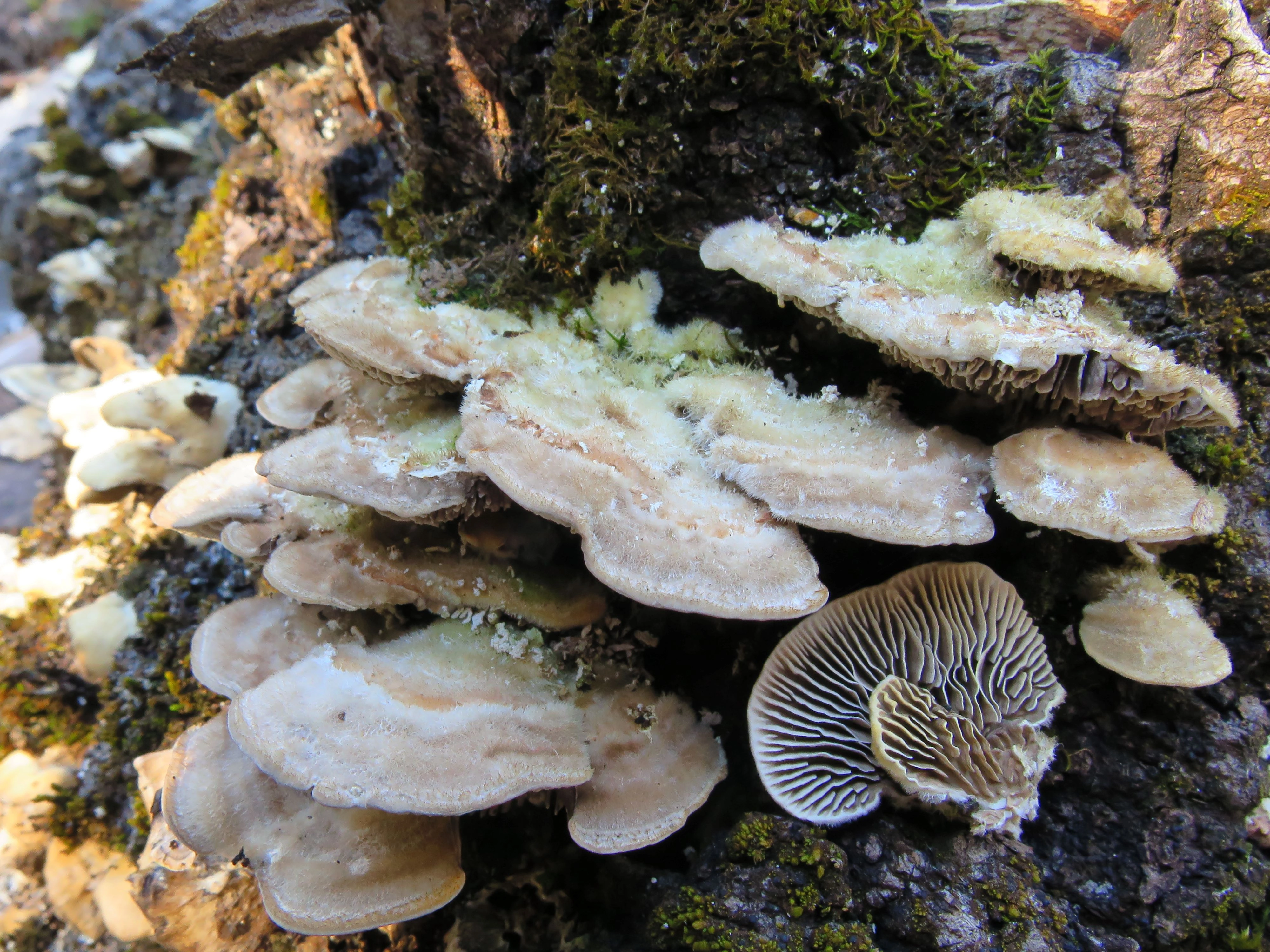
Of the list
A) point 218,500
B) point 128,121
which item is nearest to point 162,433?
point 218,500

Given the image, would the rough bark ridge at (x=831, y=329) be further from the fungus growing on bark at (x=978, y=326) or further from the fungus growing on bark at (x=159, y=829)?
the fungus growing on bark at (x=978, y=326)

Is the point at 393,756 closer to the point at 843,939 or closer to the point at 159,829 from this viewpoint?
the point at 843,939

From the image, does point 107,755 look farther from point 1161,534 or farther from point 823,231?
point 1161,534

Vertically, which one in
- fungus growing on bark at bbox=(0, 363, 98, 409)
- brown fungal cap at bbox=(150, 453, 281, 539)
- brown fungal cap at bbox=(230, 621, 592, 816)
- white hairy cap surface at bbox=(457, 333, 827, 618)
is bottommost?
fungus growing on bark at bbox=(0, 363, 98, 409)

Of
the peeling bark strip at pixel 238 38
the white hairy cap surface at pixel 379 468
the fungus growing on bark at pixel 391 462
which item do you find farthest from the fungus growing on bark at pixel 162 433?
the white hairy cap surface at pixel 379 468

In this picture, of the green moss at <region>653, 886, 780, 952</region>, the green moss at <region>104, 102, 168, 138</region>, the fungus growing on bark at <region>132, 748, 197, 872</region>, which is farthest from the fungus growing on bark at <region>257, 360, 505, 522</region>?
the green moss at <region>104, 102, 168, 138</region>

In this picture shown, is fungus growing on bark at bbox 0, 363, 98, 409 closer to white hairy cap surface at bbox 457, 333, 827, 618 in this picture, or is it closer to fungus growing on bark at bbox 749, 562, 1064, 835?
white hairy cap surface at bbox 457, 333, 827, 618

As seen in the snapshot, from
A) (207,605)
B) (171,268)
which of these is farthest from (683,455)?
(171,268)
